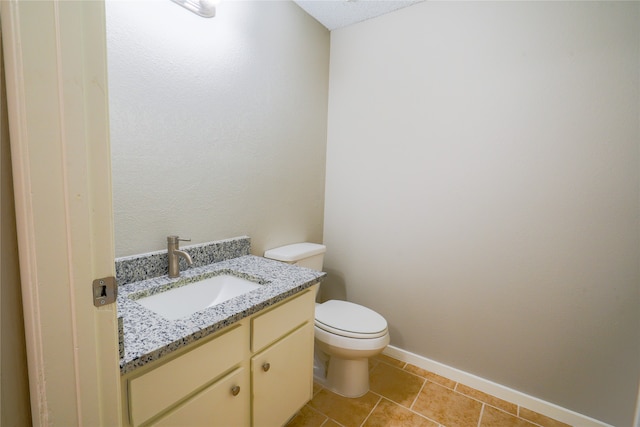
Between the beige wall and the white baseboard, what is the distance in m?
2.07

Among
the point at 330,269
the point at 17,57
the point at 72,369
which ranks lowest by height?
the point at 330,269

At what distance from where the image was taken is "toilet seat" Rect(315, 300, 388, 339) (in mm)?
1618

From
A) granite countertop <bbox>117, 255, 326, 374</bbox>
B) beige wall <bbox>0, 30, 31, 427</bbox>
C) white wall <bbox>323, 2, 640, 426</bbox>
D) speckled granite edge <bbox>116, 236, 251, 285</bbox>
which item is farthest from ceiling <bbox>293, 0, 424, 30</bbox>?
beige wall <bbox>0, 30, 31, 427</bbox>

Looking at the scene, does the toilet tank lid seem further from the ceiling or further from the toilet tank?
the ceiling

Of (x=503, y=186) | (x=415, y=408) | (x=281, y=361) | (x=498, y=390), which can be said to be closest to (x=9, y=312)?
(x=281, y=361)

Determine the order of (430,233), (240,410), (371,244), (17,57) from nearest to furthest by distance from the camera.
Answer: (17,57) < (240,410) < (430,233) < (371,244)

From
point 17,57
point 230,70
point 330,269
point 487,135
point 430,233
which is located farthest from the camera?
point 330,269

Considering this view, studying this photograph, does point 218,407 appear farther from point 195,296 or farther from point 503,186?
point 503,186

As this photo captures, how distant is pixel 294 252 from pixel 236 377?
89 centimetres

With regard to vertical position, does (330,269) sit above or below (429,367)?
Answer: above

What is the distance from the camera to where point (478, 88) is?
1708 millimetres

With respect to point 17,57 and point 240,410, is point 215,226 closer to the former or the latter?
point 240,410

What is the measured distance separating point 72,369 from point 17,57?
0.49 metres

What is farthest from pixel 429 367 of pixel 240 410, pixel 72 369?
pixel 72 369
